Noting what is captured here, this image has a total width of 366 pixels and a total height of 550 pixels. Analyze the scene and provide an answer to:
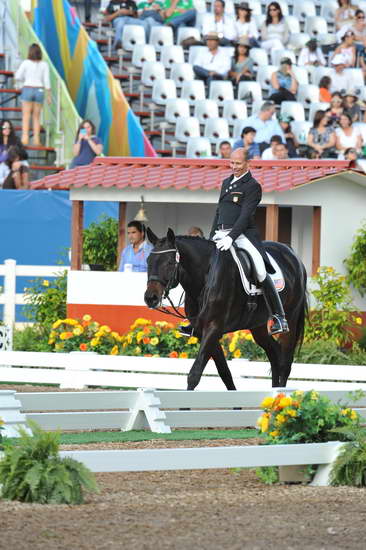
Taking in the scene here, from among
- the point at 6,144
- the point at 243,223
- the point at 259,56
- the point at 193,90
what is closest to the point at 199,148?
the point at 193,90

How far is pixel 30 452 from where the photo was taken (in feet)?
25.8

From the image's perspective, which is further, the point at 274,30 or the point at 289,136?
the point at 274,30

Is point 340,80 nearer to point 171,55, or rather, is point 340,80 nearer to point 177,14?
point 171,55

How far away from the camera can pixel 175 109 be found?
24297 mm

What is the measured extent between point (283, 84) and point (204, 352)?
13.8 metres

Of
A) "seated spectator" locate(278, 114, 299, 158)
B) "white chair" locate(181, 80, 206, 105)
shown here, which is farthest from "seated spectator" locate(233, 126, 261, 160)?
"white chair" locate(181, 80, 206, 105)

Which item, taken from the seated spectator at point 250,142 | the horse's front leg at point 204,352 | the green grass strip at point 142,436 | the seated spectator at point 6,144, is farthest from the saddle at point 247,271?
the seated spectator at point 6,144

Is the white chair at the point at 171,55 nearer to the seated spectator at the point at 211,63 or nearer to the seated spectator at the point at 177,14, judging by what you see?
the seated spectator at the point at 211,63

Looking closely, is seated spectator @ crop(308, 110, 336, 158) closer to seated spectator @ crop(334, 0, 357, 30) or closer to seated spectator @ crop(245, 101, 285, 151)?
seated spectator @ crop(245, 101, 285, 151)

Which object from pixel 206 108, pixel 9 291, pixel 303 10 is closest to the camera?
pixel 9 291

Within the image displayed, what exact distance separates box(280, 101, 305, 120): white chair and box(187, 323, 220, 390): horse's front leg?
12815 mm

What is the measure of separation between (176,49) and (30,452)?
730 inches

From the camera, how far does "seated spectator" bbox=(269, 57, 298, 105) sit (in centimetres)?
2483

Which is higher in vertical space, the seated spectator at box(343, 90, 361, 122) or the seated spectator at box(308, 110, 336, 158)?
the seated spectator at box(343, 90, 361, 122)
